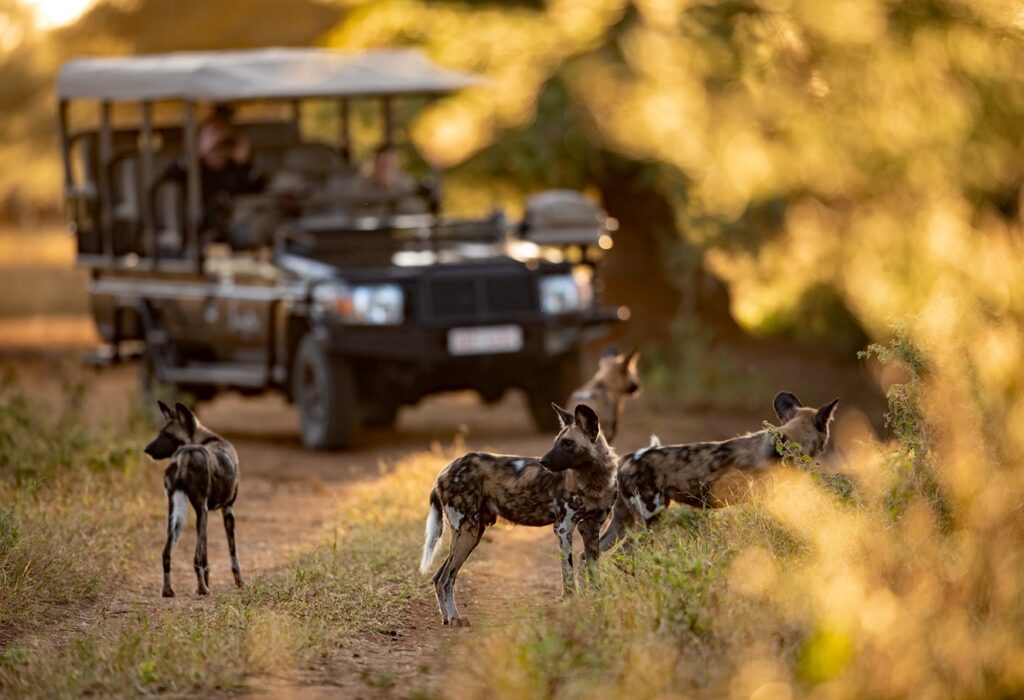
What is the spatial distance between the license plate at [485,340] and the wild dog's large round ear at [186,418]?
160 inches

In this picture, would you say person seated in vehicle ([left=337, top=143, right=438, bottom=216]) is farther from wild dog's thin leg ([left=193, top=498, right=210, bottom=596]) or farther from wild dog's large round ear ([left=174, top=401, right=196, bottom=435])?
wild dog's thin leg ([left=193, top=498, right=210, bottom=596])

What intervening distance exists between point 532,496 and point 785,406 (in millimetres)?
1229

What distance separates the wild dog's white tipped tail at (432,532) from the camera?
7.03 meters

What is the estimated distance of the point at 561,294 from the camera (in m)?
12.5

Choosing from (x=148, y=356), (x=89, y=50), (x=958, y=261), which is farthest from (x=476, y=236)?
(x=89, y=50)

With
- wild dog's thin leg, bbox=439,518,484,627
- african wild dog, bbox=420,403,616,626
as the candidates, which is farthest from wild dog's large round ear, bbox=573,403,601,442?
wild dog's thin leg, bbox=439,518,484,627

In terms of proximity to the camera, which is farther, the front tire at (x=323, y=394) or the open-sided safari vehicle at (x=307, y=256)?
the front tire at (x=323, y=394)

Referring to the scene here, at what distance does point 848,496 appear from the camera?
691 centimetres

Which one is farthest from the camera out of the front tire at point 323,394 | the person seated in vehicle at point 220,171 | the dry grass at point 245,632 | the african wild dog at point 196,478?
the person seated in vehicle at point 220,171

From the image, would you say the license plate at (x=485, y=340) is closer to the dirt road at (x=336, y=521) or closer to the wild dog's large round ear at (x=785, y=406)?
the dirt road at (x=336, y=521)

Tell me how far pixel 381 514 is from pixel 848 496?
3.19 metres

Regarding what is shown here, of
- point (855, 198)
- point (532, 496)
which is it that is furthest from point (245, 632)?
point (855, 198)

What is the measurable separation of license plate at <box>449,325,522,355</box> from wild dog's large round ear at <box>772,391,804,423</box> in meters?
4.64

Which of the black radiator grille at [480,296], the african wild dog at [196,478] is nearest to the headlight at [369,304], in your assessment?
the black radiator grille at [480,296]
